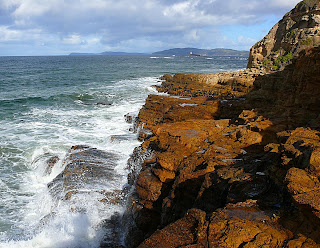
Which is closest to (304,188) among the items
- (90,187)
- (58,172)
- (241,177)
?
(241,177)

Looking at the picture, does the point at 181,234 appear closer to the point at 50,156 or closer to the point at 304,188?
the point at 304,188

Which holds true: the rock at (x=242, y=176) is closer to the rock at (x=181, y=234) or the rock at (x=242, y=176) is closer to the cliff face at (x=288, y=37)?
the rock at (x=181, y=234)

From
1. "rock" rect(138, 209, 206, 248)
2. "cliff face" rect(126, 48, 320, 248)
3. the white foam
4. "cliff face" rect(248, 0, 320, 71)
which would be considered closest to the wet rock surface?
the white foam

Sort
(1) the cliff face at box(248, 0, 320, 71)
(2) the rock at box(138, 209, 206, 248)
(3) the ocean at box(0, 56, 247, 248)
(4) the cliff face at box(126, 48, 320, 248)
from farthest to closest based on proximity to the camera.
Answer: (1) the cliff face at box(248, 0, 320, 71)
(3) the ocean at box(0, 56, 247, 248)
(2) the rock at box(138, 209, 206, 248)
(4) the cliff face at box(126, 48, 320, 248)

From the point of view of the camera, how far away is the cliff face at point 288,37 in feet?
106

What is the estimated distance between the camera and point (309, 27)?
112 ft

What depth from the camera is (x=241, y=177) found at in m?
6.26

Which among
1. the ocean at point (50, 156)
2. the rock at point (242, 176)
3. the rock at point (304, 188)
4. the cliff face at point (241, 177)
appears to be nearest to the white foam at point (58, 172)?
the ocean at point (50, 156)

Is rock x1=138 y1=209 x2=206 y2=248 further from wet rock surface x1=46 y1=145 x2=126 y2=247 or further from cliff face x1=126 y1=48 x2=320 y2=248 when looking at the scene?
wet rock surface x1=46 y1=145 x2=126 y2=247

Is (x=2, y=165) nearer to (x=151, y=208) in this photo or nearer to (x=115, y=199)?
(x=115, y=199)

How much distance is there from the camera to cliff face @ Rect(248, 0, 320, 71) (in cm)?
3244

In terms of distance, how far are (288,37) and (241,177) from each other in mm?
35552

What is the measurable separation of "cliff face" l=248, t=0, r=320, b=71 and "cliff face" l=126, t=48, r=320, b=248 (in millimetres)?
20594

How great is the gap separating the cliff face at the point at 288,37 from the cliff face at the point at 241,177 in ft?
67.6
